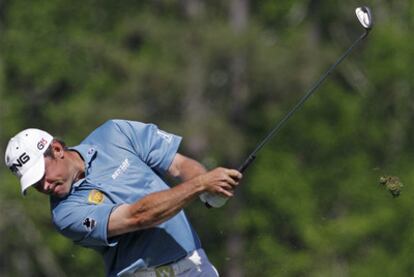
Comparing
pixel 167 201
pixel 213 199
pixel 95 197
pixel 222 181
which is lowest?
pixel 95 197

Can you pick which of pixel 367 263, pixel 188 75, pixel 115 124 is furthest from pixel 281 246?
pixel 115 124

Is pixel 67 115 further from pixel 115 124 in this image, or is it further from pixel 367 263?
pixel 115 124

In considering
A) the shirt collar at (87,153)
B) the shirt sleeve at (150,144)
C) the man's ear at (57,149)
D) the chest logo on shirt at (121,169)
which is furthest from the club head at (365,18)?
the man's ear at (57,149)

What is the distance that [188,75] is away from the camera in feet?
96.4

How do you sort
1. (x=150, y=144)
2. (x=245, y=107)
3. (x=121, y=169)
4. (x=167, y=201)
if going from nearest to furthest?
(x=167, y=201), (x=121, y=169), (x=150, y=144), (x=245, y=107)

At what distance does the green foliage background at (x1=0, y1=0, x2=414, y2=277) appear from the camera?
92.9 feet

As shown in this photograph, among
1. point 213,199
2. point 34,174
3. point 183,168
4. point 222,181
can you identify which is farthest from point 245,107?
point 222,181

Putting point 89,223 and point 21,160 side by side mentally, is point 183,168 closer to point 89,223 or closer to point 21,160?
point 89,223

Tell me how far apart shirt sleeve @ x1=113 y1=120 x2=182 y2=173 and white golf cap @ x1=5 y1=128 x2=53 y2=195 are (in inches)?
19.7

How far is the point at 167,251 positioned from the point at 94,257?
2106 centimetres

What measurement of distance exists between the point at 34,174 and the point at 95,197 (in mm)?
361

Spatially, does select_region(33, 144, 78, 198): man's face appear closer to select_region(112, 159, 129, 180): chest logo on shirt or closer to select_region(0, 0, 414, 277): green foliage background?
select_region(112, 159, 129, 180): chest logo on shirt

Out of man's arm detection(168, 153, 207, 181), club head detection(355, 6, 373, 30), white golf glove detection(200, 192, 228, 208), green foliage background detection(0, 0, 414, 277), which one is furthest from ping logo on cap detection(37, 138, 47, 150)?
green foliage background detection(0, 0, 414, 277)

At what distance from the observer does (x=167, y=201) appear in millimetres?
8141
